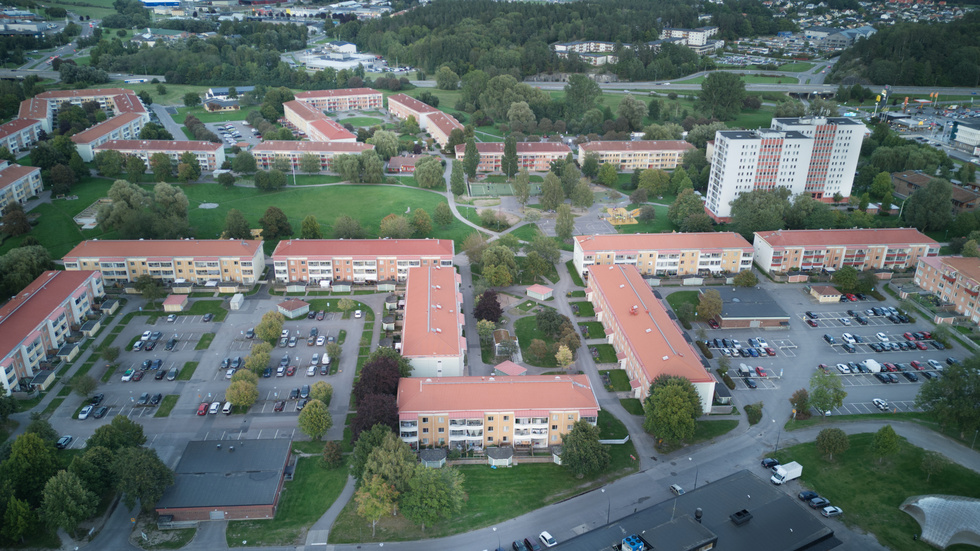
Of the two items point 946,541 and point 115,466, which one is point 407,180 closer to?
point 115,466

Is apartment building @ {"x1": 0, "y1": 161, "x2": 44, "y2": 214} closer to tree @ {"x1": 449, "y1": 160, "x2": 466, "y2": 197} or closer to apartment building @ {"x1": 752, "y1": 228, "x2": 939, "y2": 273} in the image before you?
tree @ {"x1": 449, "y1": 160, "x2": 466, "y2": 197}

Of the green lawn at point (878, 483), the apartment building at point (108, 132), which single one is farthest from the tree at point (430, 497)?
the apartment building at point (108, 132)

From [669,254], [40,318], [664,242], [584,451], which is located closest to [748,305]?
[669,254]

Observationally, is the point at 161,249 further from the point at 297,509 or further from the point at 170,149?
the point at 297,509

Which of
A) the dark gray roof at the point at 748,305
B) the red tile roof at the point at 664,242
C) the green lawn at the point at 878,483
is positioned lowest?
the green lawn at the point at 878,483

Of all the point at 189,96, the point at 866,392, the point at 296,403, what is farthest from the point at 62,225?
the point at 866,392

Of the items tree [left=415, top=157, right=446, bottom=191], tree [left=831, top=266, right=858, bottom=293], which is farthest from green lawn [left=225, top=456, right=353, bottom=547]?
tree [left=415, top=157, right=446, bottom=191]

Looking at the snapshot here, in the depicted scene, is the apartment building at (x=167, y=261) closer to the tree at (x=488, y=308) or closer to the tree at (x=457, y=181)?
the tree at (x=488, y=308)
